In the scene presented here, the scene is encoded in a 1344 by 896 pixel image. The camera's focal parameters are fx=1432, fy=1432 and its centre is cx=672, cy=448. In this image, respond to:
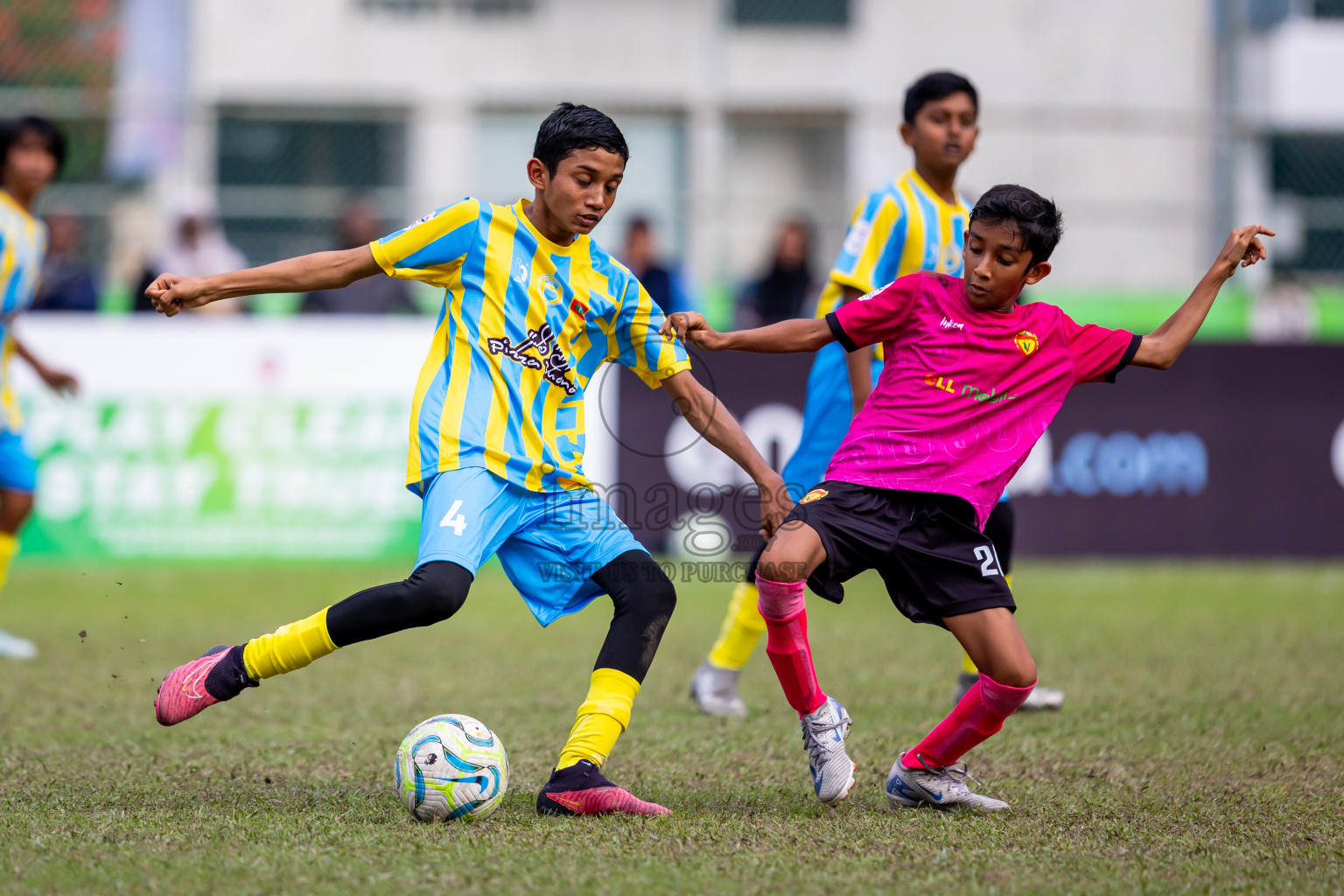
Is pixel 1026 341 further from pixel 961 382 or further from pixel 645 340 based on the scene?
pixel 645 340

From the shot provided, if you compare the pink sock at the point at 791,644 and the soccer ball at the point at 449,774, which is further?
the pink sock at the point at 791,644

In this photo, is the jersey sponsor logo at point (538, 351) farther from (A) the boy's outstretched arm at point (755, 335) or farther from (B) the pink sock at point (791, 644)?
(B) the pink sock at point (791, 644)

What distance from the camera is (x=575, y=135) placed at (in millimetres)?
3754

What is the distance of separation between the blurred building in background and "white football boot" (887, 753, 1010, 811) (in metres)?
8.05

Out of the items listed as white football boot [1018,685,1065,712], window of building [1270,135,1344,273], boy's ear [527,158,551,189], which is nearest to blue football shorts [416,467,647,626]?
boy's ear [527,158,551,189]

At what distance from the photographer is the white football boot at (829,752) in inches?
150

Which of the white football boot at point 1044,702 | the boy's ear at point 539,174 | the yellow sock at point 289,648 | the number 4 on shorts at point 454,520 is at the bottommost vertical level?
the white football boot at point 1044,702

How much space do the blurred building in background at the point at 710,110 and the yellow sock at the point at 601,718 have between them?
317 inches

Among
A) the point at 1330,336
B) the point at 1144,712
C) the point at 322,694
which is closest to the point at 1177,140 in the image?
the point at 1330,336

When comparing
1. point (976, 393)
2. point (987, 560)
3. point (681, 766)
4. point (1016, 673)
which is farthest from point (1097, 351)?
point (681, 766)

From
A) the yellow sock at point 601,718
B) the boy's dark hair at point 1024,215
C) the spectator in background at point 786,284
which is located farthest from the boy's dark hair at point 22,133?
the spectator in background at point 786,284

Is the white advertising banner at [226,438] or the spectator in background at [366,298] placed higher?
the spectator in background at [366,298]

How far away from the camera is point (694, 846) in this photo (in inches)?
133

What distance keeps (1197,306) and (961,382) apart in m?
0.68
